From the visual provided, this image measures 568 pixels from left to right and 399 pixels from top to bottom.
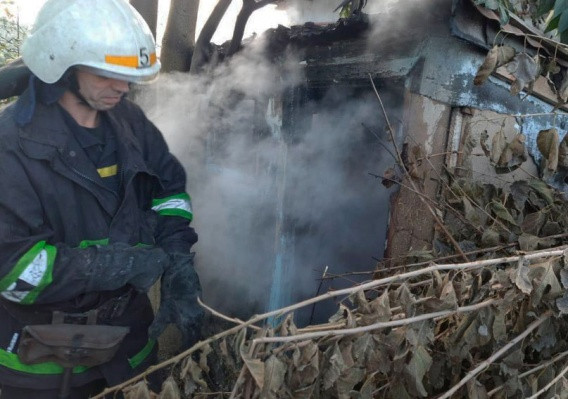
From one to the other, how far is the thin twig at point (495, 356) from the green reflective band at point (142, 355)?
163 centimetres

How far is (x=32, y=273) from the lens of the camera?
2254 mm

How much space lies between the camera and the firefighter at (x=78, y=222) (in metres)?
2.30

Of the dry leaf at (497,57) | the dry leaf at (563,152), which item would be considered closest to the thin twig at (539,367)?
the dry leaf at (563,152)

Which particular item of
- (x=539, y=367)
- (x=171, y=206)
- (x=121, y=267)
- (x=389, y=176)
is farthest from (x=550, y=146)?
(x=121, y=267)

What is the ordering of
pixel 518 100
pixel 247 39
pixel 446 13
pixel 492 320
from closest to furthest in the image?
pixel 492 320
pixel 446 13
pixel 518 100
pixel 247 39

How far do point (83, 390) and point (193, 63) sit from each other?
3173 mm

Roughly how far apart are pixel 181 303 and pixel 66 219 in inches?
29.6

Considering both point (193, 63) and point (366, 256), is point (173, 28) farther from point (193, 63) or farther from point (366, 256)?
point (366, 256)

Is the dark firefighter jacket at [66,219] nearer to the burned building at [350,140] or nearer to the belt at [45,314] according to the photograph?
the belt at [45,314]

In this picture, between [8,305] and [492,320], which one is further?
[8,305]

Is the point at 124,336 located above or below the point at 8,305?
below

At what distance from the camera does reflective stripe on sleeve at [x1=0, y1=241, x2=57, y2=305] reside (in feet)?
7.36

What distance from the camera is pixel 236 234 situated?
5.15 meters

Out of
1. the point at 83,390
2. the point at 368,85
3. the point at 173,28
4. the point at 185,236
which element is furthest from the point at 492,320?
the point at 173,28
